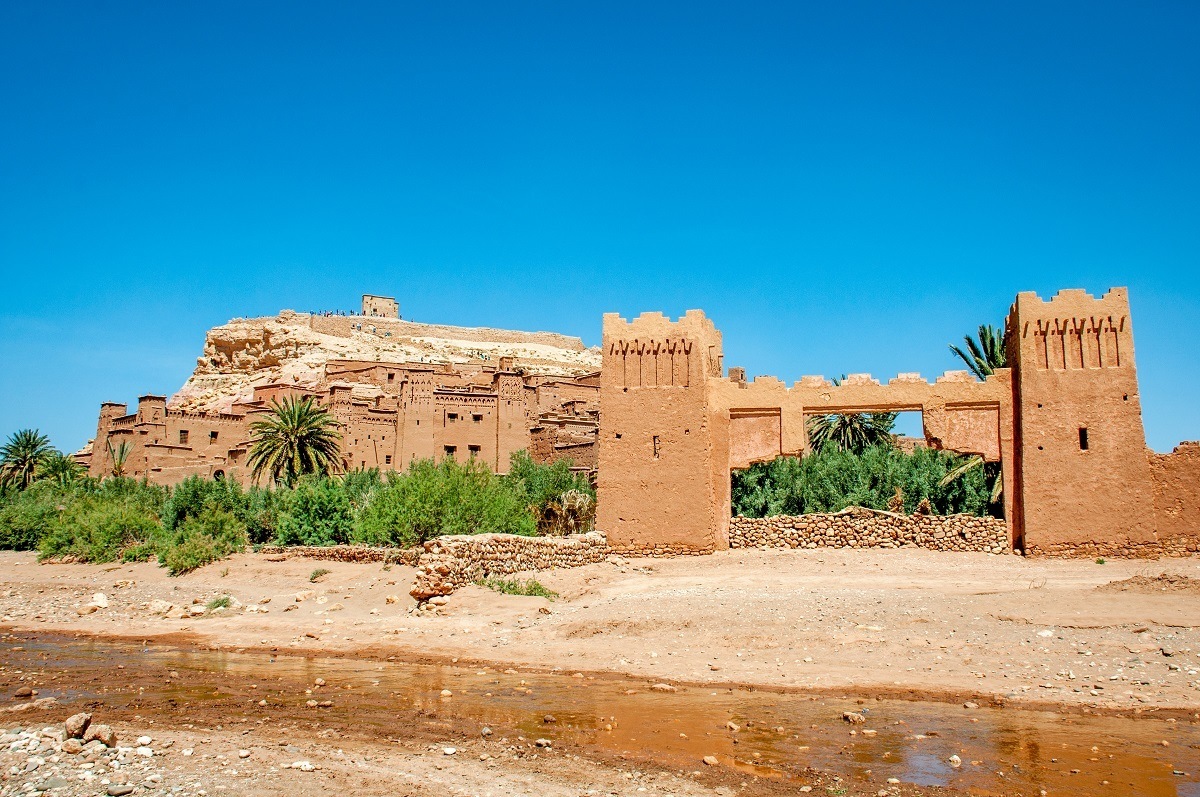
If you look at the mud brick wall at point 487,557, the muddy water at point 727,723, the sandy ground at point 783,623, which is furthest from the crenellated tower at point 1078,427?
the muddy water at point 727,723

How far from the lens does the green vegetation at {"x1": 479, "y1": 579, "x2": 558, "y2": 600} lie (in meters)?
15.7

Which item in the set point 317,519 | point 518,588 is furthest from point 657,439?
point 317,519

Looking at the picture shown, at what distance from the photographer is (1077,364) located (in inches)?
699

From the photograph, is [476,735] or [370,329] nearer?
[476,735]

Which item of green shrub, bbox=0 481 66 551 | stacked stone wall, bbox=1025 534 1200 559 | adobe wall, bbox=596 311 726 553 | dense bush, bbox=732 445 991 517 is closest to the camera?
stacked stone wall, bbox=1025 534 1200 559

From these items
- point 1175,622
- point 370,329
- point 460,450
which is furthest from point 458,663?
point 370,329

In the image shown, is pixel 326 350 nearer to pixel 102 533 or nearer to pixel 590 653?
pixel 102 533

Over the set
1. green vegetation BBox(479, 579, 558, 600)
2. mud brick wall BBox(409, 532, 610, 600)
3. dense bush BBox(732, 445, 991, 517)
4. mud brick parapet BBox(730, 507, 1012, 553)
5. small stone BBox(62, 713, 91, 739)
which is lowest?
small stone BBox(62, 713, 91, 739)

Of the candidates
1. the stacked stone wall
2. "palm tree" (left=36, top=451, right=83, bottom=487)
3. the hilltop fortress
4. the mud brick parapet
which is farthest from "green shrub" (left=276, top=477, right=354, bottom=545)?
"palm tree" (left=36, top=451, right=83, bottom=487)

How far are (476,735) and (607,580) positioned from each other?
877 cm

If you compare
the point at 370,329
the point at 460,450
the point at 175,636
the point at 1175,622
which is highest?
the point at 370,329

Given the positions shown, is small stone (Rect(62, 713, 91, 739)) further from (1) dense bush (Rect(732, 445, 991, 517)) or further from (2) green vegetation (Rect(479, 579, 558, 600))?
(1) dense bush (Rect(732, 445, 991, 517))

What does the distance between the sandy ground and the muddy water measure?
0.70 metres

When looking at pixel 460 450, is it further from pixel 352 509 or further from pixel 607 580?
pixel 607 580
